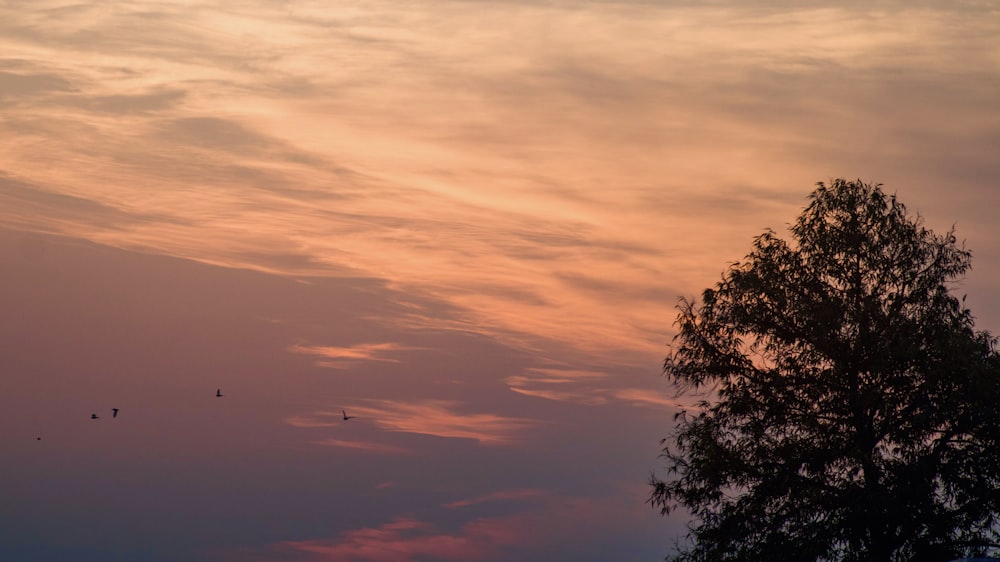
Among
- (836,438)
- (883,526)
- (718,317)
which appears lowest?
(883,526)

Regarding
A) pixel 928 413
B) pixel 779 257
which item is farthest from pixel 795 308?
pixel 928 413

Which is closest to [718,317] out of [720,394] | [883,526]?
[720,394]

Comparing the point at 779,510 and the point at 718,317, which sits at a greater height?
the point at 718,317

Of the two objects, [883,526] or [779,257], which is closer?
[883,526]

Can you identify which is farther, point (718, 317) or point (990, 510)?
point (718, 317)

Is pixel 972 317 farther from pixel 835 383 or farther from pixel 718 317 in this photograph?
pixel 718 317

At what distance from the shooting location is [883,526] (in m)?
48.4

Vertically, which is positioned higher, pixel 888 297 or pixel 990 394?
pixel 888 297

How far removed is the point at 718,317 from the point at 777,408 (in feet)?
14.0

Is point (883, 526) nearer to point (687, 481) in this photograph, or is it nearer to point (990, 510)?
point (990, 510)

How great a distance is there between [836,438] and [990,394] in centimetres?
578

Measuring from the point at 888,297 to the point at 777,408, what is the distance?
5.98 meters

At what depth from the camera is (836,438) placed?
1960 inches

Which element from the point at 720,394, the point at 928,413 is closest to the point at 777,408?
the point at 720,394
